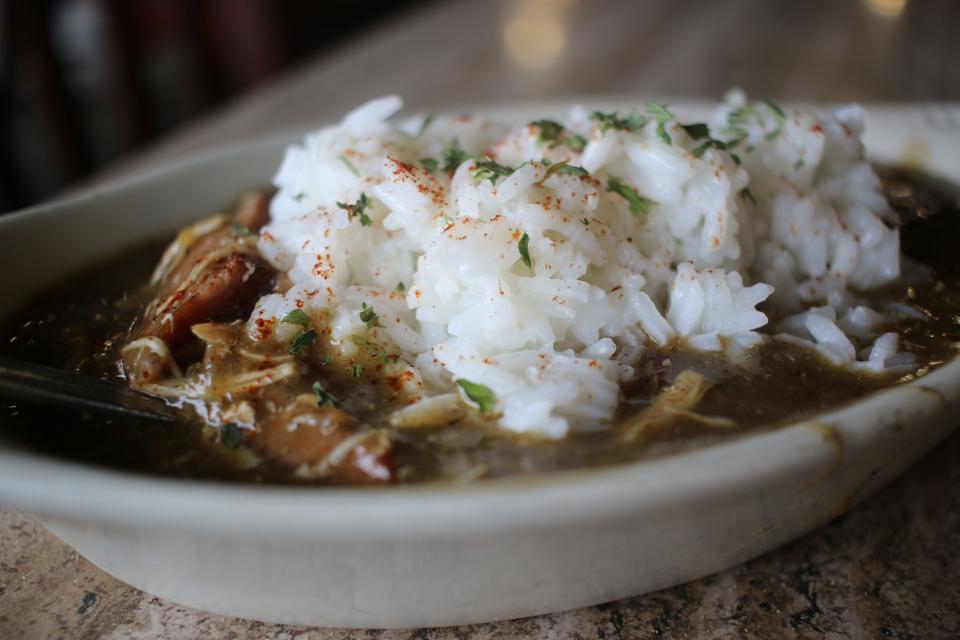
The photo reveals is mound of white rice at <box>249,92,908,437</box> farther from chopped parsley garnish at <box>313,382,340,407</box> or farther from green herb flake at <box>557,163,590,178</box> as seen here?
chopped parsley garnish at <box>313,382,340,407</box>

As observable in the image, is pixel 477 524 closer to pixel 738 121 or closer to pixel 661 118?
pixel 661 118

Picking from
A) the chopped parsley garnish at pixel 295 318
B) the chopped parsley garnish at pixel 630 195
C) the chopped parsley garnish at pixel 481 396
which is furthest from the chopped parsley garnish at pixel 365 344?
the chopped parsley garnish at pixel 630 195

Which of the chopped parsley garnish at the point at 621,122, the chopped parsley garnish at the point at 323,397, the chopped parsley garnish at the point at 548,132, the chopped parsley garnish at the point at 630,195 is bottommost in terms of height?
the chopped parsley garnish at the point at 323,397

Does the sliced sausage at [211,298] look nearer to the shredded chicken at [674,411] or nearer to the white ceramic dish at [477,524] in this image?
the white ceramic dish at [477,524]

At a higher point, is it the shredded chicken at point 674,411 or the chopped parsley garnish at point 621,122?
the chopped parsley garnish at point 621,122

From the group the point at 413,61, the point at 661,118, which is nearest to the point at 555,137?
the point at 661,118

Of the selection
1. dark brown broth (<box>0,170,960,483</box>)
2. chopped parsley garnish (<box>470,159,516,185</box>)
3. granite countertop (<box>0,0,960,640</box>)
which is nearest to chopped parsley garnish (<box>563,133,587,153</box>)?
chopped parsley garnish (<box>470,159,516,185</box>)
